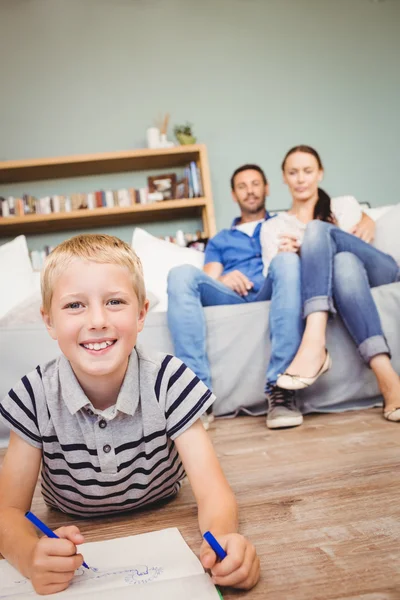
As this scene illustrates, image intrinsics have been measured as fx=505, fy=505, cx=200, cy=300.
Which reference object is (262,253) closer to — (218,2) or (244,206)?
(244,206)

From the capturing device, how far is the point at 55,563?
0.55 m

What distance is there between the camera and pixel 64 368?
76 cm

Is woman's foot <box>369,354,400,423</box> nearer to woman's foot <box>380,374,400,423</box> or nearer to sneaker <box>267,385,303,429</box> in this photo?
woman's foot <box>380,374,400,423</box>

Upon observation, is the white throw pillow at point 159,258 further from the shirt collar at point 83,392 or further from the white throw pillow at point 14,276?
the shirt collar at point 83,392

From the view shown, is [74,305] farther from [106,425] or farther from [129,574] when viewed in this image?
[129,574]

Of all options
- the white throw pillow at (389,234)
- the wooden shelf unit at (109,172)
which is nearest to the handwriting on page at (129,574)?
the white throw pillow at (389,234)

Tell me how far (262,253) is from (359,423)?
86cm

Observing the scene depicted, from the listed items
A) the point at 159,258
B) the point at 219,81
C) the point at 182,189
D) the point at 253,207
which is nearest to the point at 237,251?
the point at 253,207

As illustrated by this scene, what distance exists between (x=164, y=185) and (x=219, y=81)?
87 centimetres

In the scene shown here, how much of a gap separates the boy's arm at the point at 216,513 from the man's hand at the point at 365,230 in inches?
49.9

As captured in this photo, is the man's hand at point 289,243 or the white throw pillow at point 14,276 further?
the white throw pillow at point 14,276

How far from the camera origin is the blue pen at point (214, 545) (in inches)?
20.8

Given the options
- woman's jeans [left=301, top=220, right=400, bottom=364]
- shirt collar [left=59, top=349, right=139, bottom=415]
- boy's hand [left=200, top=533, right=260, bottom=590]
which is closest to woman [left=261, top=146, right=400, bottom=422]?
woman's jeans [left=301, top=220, right=400, bottom=364]

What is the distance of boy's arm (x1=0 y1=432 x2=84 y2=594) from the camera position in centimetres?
55
